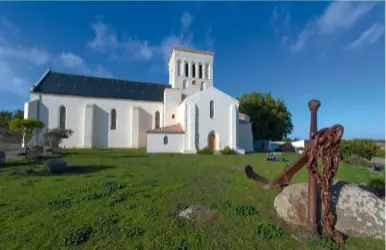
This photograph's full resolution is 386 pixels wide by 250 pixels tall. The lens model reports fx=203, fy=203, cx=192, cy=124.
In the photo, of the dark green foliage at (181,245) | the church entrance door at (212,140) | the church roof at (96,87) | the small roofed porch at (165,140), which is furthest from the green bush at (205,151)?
the dark green foliage at (181,245)

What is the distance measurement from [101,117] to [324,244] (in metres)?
32.4

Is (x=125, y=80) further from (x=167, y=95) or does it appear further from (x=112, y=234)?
(x=112, y=234)

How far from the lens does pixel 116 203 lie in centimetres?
561

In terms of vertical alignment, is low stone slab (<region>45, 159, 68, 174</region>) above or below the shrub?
below

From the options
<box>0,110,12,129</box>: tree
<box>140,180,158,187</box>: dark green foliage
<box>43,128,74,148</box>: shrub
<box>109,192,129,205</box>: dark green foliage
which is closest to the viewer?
<box>109,192,129,205</box>: dark green foliage

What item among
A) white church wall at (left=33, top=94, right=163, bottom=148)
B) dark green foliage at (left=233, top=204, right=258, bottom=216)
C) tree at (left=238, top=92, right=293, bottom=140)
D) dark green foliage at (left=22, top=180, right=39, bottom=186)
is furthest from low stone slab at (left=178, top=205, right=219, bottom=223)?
tree at (left=238, top=92, right=293, bottom=140)

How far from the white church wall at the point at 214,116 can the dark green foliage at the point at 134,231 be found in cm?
2163

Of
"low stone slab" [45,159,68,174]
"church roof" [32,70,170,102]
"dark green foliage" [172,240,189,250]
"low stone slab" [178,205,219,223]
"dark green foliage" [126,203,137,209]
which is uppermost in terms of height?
"church roof" [32,70,170,102]

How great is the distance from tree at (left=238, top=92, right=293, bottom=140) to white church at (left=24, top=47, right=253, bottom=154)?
539cm

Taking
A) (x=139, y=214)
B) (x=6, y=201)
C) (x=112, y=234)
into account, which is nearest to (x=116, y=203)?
(x=139, y=214)

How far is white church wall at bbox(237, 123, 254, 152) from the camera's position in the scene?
30641 millimetres

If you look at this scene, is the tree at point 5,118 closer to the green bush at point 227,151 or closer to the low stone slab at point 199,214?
the green bush at point 227,151

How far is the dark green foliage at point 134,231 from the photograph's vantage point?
4.04 m

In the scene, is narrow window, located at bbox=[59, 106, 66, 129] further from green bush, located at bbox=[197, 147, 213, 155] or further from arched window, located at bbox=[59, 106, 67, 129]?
green bush, located at bbox=[197, 147, 213, 155]
